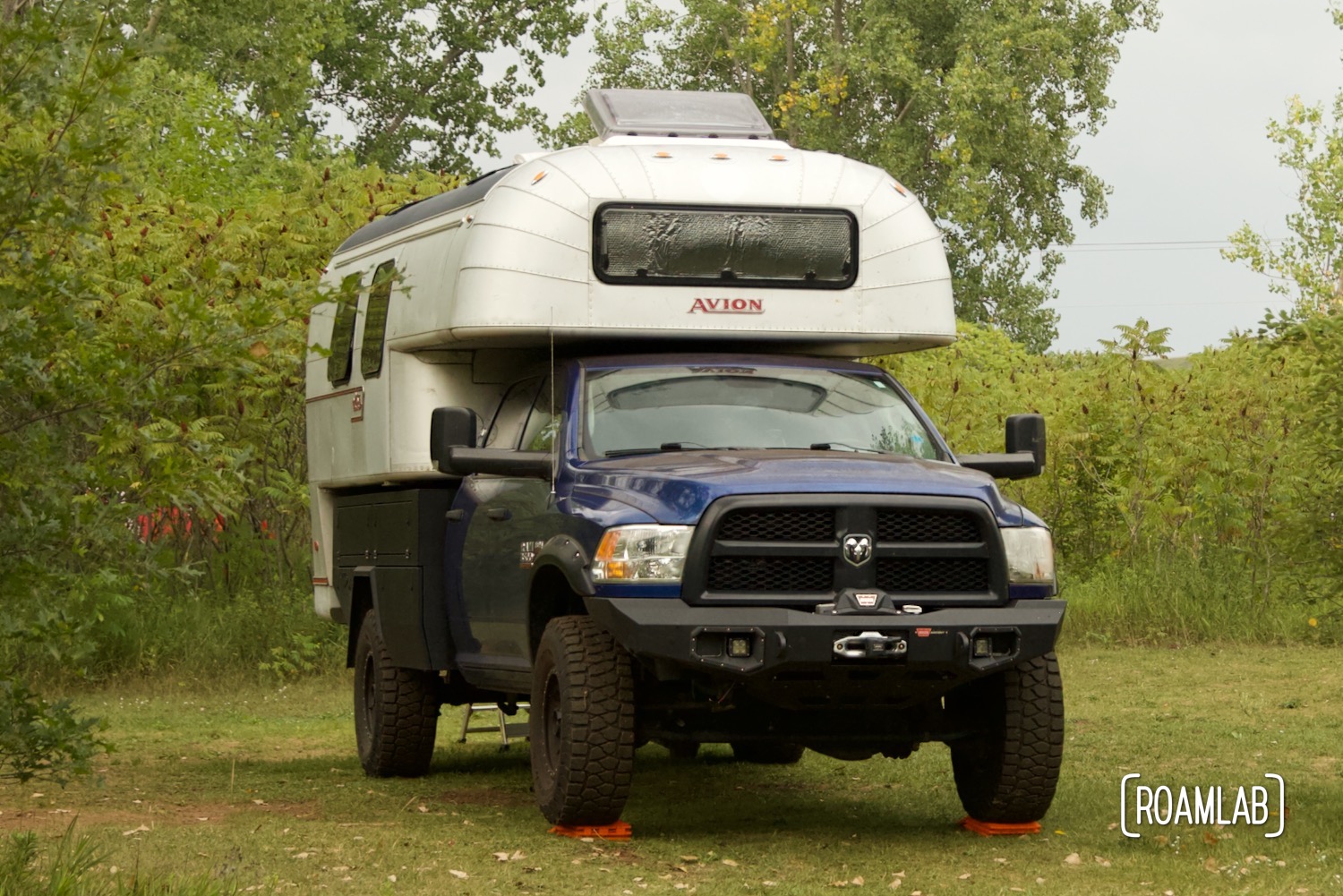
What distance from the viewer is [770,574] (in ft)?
26.3

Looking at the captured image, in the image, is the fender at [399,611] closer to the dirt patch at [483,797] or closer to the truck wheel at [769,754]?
the dirt patch at [483,797]

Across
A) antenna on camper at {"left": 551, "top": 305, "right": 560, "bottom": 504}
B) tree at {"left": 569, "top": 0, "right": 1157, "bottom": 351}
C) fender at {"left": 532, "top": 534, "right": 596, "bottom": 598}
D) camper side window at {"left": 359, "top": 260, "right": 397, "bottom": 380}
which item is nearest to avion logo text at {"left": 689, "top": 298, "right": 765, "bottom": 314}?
antenna on camper at {"left": 551, "top": 305, "right": 560, "bottom": 504}

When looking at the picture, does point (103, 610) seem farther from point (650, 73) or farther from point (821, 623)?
point (650, 73)

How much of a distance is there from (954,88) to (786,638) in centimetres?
3212

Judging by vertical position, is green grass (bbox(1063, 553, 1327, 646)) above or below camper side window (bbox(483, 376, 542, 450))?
below

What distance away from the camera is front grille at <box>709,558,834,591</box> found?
7984mm

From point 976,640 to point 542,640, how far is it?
1.92 m

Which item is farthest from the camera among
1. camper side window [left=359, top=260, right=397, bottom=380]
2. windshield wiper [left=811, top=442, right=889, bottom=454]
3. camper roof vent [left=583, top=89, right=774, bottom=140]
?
camper side window [left=359, top=260, right=397, bottom=380]

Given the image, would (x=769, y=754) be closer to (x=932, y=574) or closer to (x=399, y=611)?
(x=399, y=611)

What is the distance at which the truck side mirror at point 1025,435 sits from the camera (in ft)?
31.0

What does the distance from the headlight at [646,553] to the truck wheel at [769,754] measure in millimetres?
3539

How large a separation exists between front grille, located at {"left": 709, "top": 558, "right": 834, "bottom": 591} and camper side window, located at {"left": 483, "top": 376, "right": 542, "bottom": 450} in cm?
240

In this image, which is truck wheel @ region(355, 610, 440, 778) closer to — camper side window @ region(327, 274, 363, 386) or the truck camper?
the truck camper

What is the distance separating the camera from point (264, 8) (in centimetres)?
3309
